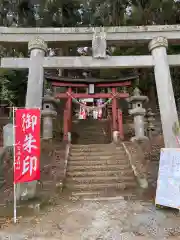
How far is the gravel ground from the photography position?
13.5ft

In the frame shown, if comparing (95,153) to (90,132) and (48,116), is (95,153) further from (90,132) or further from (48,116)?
(90,132)

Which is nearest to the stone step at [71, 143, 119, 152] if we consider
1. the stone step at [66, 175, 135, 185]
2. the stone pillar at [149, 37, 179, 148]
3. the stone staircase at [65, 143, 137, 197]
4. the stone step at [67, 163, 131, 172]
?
the stone staircase at [65, 143, 137, 197]

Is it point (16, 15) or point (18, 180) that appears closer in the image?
point (18, 180)

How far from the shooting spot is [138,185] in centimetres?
707

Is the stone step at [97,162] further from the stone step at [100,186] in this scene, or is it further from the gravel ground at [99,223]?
the gravel ground at [99,223]

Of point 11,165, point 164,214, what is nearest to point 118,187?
point 164,214

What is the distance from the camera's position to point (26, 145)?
5574 mm

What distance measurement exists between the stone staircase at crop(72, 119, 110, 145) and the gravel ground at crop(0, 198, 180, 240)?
768cm

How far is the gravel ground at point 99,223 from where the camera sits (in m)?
4.12

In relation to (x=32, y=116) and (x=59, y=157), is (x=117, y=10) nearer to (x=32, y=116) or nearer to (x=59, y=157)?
(x=59, y=157)

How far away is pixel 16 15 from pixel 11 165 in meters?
15.7

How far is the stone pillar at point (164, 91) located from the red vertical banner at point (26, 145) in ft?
12.1

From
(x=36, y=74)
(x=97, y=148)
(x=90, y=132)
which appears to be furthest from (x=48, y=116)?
(x=36, y=74)

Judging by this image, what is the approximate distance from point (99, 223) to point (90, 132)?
10.3 m
